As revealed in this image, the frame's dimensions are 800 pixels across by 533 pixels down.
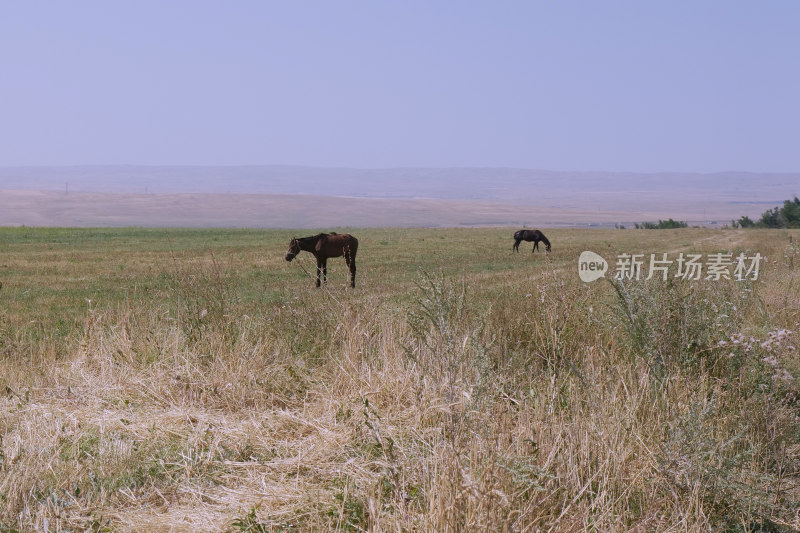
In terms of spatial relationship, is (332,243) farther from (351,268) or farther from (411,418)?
(411,418)

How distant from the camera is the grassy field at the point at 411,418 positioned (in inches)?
179

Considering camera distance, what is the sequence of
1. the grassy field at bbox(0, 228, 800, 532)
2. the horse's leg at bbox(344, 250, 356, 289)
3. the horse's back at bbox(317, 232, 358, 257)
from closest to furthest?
1. the grassy field at bbox(0, 228, 800, 532)
2. the horse's leg at bbox(344, 250, 356, 289)
3. the horse's back at bbox(317, 232, 358, 257)

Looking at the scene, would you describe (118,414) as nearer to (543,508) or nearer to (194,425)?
(194,425)

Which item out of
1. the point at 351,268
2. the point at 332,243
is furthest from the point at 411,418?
the point at 332,243

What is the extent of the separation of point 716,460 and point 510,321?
3575 mm

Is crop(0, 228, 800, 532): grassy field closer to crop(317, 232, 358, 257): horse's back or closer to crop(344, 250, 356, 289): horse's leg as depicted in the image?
crop(344, 250, 356, 289): horse's leg

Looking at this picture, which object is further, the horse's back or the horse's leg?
the horse's back

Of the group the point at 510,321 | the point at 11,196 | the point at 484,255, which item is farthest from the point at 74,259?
the point at 11,196

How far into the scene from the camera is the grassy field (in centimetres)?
455

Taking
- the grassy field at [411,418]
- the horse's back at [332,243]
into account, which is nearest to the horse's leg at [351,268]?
the horse's back at [332,243]

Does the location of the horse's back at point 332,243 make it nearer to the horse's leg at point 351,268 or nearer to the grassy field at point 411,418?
the horse's leg at point 351,268

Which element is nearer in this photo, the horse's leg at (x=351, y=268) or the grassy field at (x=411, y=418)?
the grassy field at (x=411, y=418)

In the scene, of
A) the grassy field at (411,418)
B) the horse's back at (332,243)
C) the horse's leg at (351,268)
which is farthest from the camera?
the horse's back at (332,243)

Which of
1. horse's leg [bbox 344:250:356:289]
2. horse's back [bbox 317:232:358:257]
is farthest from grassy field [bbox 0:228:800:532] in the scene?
horse's back [bbox 317:232:358:257]
